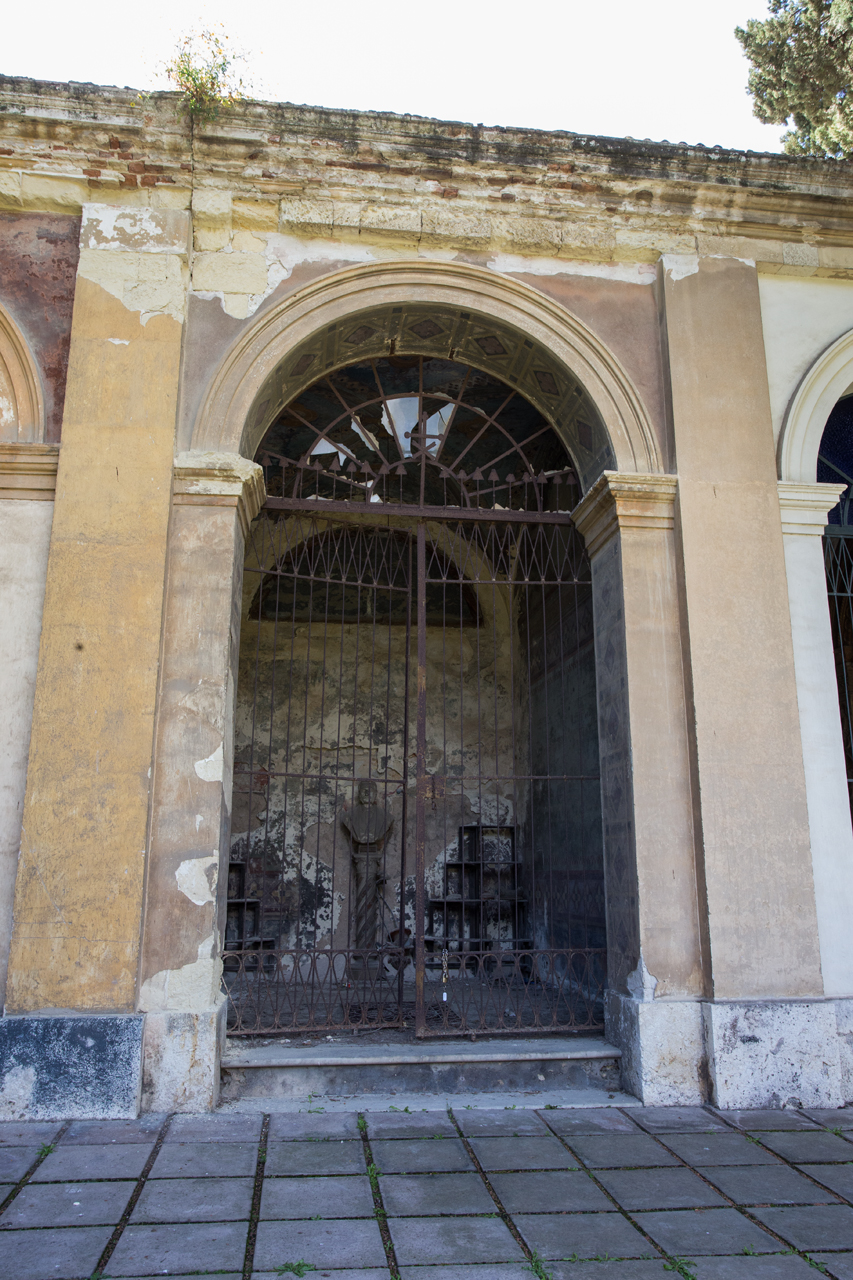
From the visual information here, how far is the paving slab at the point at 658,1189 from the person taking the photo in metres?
3.11

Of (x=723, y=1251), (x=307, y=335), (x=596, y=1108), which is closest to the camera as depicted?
(x=723, y=1251)

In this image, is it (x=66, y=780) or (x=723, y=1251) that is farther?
(x=66, y=780)

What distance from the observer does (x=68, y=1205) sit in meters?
2.99

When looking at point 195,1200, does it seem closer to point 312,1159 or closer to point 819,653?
point 312,1159

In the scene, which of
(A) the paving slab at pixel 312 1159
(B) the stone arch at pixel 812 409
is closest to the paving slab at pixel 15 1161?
(A) the paving slab at pixel 312 1159

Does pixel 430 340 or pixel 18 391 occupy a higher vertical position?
pixel 430 340

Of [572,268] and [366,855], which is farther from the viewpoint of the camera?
[366,855]

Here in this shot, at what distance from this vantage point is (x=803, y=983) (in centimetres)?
441

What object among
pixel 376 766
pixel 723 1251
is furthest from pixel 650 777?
pixel 376 766

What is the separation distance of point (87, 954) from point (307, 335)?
11.5 ft

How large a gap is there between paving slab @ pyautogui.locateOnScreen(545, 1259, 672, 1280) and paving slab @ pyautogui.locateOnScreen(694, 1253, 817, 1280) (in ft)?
0.40

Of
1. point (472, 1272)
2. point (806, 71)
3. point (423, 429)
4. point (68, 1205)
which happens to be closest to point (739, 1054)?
point (472, 1272)

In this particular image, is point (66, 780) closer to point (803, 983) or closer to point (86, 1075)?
point (86, 1075)

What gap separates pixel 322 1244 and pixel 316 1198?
13.4 inches
